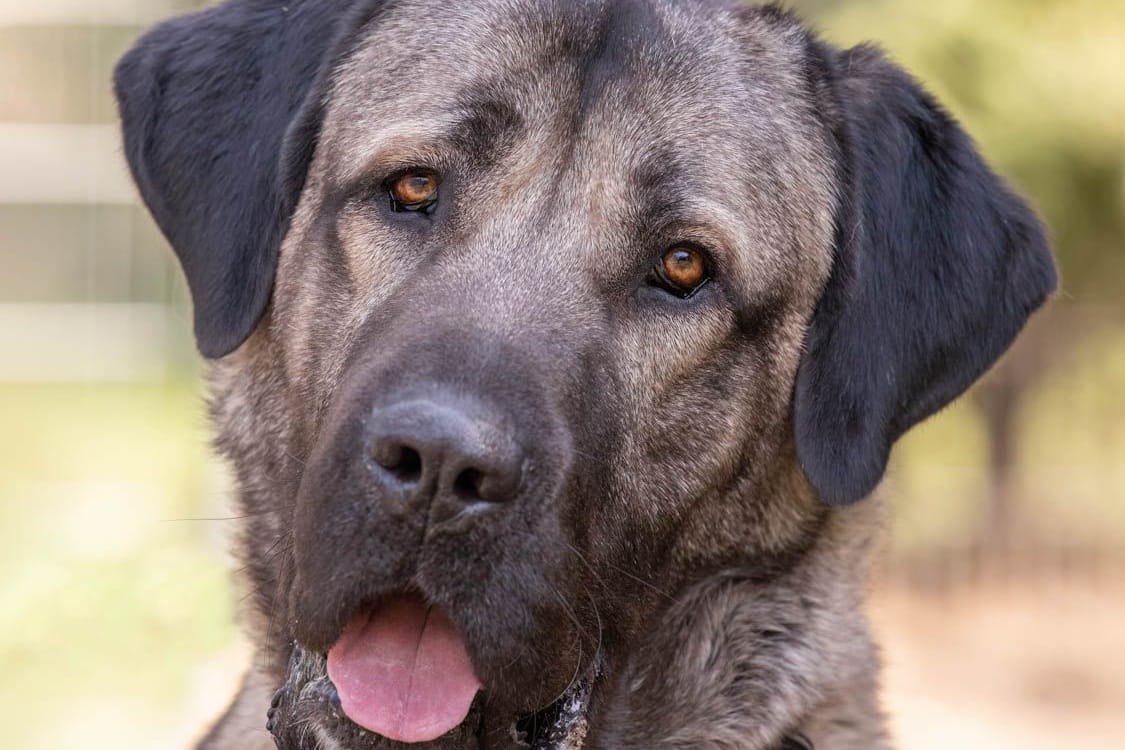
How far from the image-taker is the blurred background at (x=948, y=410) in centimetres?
911

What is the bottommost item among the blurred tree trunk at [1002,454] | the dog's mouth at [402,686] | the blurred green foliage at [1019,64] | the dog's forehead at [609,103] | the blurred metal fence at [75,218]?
the blurred tree trunk at [1002,454]

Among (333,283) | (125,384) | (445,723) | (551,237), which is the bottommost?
(125,384)

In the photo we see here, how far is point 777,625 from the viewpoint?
3.80m

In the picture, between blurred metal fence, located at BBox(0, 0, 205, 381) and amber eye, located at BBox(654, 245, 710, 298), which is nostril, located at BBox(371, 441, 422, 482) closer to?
amber eye, located at BBox(654, 245, 710, 298)

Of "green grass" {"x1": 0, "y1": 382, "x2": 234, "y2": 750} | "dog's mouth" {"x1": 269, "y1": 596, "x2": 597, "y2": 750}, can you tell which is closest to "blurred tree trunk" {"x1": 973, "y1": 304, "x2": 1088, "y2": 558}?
"green grass" {"x1": 0, "y1": 382, "x2": 234, "y2": 750}

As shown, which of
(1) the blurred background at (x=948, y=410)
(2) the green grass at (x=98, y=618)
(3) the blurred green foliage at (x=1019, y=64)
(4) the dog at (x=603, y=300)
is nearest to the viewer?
(4) the dog at (x=603, y=300)

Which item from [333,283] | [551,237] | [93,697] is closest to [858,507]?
[551,237]

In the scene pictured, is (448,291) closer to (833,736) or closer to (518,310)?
(518,310)

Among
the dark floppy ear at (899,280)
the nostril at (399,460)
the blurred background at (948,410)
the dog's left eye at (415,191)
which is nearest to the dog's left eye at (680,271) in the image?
the dark floppy ear at (899,280)

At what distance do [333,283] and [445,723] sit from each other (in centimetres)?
105

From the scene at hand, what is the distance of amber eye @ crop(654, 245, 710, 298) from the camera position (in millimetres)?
3568

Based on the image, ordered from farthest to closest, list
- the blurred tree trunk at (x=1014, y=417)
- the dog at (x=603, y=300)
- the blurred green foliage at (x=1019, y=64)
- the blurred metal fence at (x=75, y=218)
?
the blurred tree trunk at (x=1014, y=417), the blurred metal fence at (x=75, y=218), the blurred green foliage at (x=1019, y=64), the dog at (x=603, y=300)

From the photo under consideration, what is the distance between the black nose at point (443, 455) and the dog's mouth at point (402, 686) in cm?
29

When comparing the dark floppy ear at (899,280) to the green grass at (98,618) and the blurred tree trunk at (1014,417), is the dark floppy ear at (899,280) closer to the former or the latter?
the green grass at (98,618)
